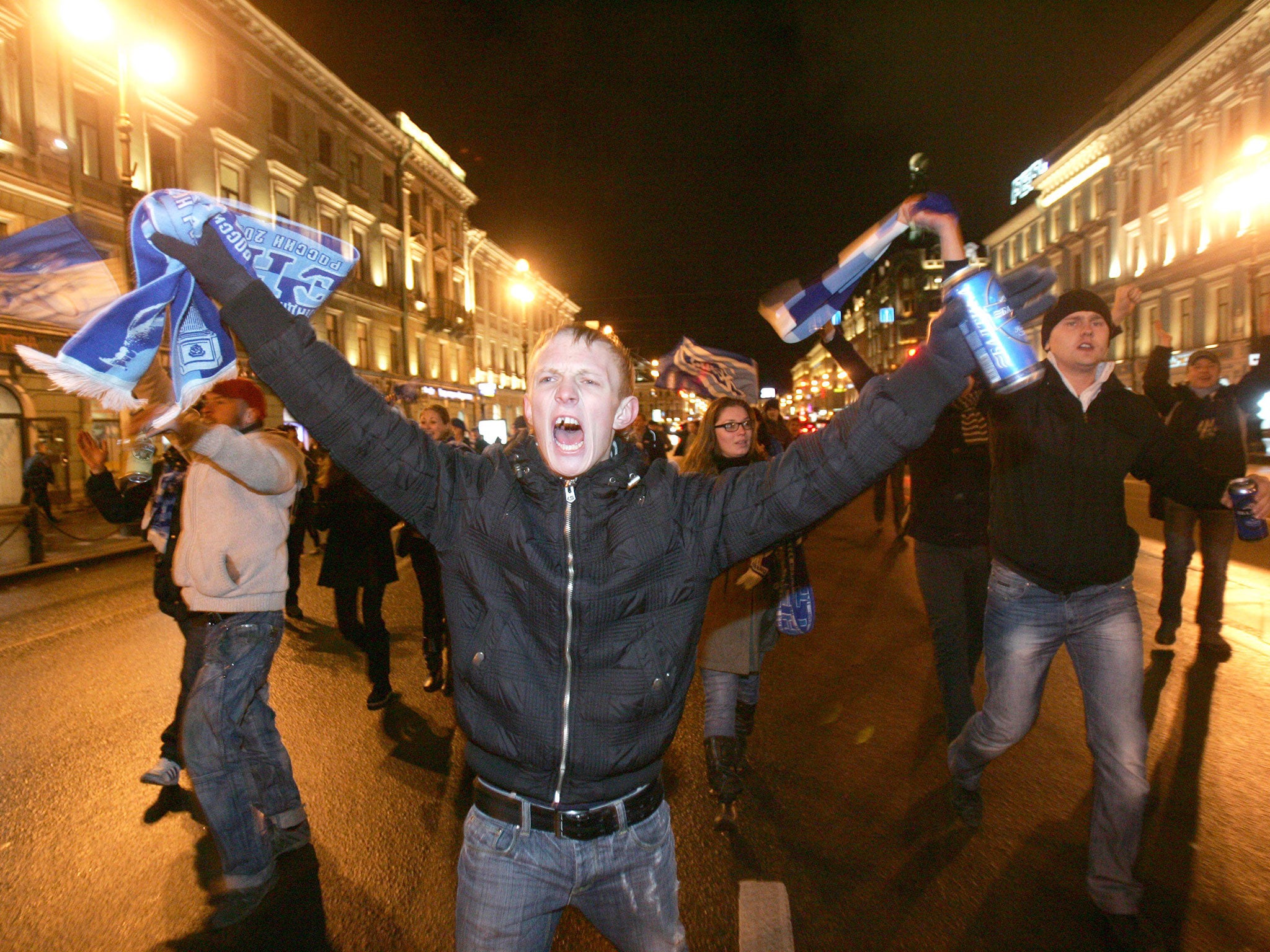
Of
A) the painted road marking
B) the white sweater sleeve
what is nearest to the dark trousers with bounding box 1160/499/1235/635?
the painted road marking

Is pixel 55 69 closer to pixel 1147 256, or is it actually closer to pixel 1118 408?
pixel 1118 408

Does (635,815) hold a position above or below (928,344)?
below

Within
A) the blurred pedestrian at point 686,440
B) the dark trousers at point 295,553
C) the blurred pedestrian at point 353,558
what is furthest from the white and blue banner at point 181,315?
the dark trousers at point 295,553

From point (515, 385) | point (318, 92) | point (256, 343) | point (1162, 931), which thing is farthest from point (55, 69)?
point (515, 385)

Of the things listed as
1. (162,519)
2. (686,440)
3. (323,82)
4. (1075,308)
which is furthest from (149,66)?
(1075,308)

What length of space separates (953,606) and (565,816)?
2956 mm

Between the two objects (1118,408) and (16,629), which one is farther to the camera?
(16,629)

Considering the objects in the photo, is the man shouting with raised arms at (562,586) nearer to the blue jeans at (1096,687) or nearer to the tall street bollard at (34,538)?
the blue jeans at (1096,687)

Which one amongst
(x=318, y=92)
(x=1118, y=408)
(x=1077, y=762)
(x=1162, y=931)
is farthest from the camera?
(x=318, y=92)

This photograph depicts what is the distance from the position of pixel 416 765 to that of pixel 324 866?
1.01 metres

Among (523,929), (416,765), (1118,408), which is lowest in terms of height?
(416,765)

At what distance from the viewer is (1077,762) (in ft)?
13.4

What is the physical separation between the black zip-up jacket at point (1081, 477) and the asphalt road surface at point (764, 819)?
4.04ft

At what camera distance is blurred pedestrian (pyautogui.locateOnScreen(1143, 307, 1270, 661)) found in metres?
5.60
